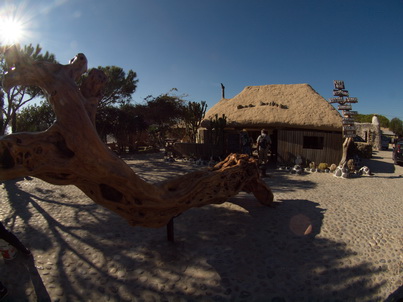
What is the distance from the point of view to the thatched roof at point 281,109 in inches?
482

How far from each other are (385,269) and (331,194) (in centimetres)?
404

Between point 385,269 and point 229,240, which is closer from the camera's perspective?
point 385,269

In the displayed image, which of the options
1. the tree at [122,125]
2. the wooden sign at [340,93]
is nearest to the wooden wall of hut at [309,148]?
the wooden sign at [340,93]

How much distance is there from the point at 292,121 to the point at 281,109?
1.52 m

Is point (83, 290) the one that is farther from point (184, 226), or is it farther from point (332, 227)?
point (332, 227)

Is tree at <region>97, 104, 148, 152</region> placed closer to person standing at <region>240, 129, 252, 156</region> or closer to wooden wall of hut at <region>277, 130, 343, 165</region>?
person standing at <region>240, 129, 252, 156</region>

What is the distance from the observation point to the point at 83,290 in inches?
108

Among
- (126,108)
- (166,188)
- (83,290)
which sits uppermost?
(126,108)

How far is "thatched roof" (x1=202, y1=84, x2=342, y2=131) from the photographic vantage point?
12.2 m

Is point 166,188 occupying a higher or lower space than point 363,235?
higher

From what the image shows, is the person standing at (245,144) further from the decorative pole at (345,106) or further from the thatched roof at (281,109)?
the decorative pole at (345,106)

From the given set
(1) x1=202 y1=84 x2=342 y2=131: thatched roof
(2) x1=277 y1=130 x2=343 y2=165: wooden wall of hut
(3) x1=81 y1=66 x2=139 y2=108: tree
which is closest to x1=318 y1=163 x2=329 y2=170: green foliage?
(2) x1=277 y1=130 x2=343 y2=165: wooden wall of hut

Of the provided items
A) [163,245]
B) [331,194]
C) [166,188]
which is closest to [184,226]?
[163,245]

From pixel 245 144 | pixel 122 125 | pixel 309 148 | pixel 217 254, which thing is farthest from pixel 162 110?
pixel 217 254
